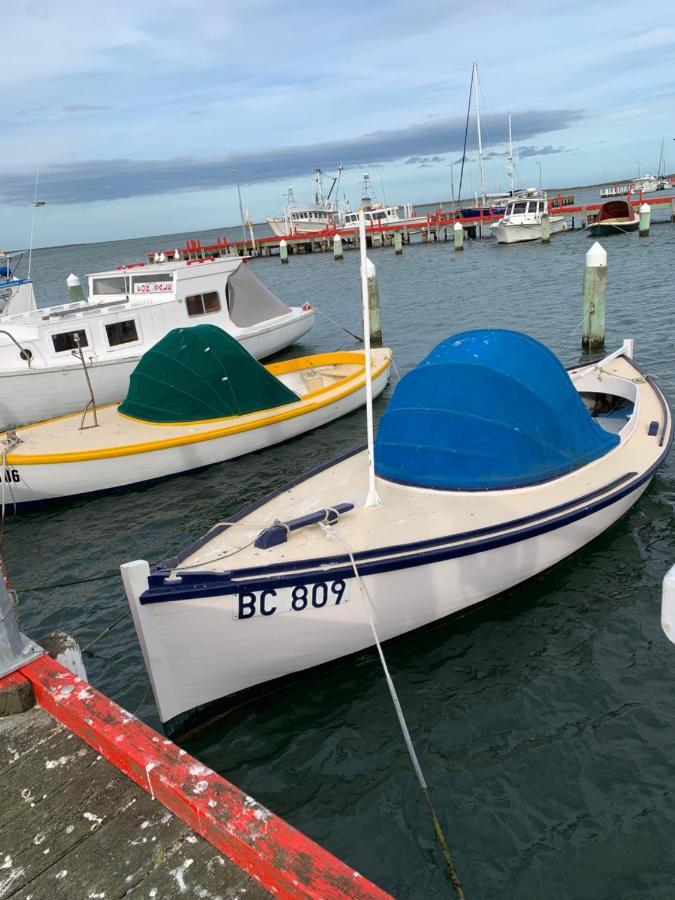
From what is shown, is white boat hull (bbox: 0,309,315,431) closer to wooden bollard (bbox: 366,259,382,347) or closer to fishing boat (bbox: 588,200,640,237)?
wooden bollard (bbox: 366,259,382,347)

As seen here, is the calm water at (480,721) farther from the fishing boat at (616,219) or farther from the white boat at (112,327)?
the fishing boat at (616,219)

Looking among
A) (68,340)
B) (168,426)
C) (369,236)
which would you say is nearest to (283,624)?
(168,426)

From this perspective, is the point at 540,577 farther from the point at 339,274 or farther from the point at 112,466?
Result: the point at 339,274

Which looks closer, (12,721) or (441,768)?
(12,721)

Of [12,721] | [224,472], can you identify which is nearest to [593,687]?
[12,721]

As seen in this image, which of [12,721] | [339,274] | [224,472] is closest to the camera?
[12,721]

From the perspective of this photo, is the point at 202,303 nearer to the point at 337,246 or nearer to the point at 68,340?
the point at 68,340

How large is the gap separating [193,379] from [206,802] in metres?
10.7

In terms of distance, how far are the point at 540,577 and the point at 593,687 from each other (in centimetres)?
193

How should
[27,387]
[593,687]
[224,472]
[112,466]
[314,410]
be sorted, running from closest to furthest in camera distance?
[593,687], [112,466], [224,472], [314,410], [27,387]

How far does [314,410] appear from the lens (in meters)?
14.9

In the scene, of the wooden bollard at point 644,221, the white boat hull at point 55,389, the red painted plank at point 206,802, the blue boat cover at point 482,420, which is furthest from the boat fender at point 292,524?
the wooden bollard at point 644,221

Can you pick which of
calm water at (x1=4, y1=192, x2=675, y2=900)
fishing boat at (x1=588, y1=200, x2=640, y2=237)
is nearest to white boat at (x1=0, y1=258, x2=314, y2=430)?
calm water at (x1=4, y1=192, x2=675, y2=900)

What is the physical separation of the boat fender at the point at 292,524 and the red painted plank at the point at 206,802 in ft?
8.96
